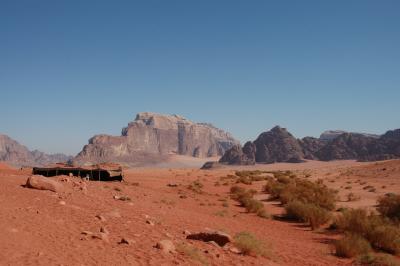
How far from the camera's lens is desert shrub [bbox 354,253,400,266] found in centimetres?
1153

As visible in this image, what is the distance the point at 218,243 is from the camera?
475 inches

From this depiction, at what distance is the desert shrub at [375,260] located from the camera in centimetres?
1153

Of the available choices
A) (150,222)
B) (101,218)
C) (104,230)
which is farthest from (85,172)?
(104,230)

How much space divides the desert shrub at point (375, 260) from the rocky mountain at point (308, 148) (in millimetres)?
137105

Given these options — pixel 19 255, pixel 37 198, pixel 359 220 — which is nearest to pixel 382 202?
pixel 359 220

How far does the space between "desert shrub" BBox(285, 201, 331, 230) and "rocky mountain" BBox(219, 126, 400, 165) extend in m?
129

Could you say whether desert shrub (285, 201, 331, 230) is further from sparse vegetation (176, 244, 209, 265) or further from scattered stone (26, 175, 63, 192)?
scattered stone (26, 175, 63, 192)

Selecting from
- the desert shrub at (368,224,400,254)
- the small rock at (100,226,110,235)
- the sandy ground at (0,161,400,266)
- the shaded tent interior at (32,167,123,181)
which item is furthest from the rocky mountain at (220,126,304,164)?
the small rock at (100,226,110,235)

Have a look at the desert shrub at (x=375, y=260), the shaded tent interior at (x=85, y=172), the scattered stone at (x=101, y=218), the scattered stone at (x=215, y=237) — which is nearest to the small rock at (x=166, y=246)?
the scattered stone at (x=215, y=237)

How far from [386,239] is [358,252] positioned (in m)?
1.87

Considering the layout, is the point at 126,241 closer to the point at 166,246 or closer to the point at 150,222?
the point at 166,246

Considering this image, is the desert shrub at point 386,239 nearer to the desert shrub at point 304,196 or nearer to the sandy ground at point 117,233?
the sandy ground at point 117,233

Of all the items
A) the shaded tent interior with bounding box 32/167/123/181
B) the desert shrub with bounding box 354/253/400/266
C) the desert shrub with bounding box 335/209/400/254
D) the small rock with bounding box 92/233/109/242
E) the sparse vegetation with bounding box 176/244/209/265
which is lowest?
the desert shrub with bounding box 354/253/400/266

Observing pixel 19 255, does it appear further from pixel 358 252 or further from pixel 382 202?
pixel 382 202
